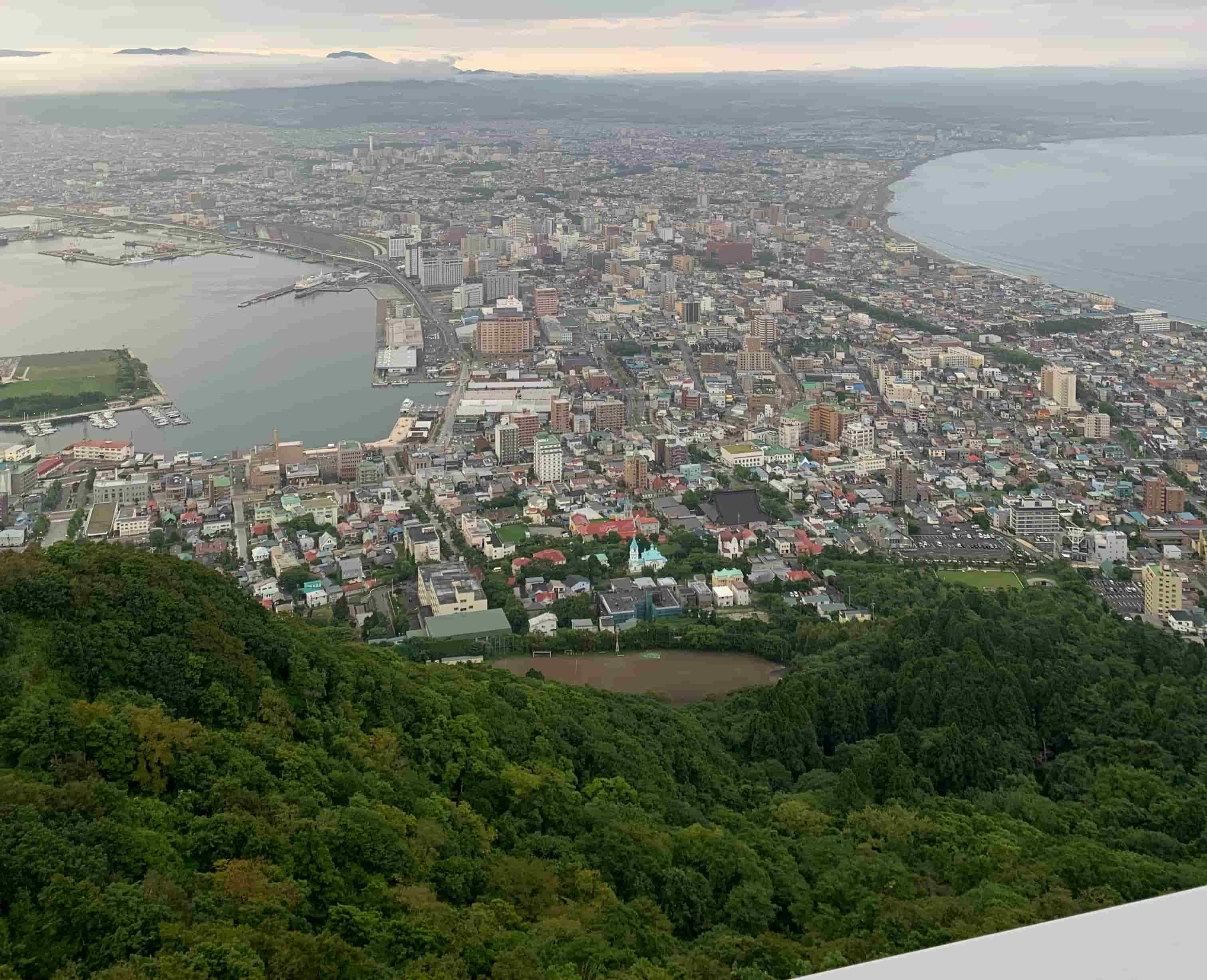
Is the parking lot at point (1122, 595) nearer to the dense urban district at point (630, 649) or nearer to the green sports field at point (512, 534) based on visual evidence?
the dense urban district at point (630, 649)

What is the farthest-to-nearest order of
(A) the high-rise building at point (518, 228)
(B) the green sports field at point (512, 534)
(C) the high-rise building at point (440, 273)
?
(A) the high-rise building at point (518, 228) → (C) the high-rise building at point (440, 273) → (B) the green sports field at point (512, 534)

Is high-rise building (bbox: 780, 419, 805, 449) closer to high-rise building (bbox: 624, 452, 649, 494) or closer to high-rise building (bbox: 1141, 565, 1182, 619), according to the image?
high-rise building (bbox: 624, 452, 649, 494)

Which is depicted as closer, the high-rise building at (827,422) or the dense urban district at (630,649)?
the dense urban district at (630,649)

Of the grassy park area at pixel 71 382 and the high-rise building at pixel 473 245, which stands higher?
the high-rise building at pixel 473 245

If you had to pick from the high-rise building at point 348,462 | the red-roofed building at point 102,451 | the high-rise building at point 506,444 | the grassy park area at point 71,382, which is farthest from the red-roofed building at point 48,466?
the high-rise building at point 506,444

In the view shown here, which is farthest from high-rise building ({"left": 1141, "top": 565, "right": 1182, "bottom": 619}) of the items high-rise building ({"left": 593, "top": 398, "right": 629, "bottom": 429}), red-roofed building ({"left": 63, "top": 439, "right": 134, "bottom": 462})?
red-roofed building ({"left": 63, "top": 439, "right": 134, "bottom": 462})

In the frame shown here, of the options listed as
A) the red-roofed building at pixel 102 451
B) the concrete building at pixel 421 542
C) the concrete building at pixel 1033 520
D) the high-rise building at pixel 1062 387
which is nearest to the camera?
the concrete building at pixel 421 542

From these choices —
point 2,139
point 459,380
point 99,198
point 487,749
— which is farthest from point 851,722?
point 2,139
